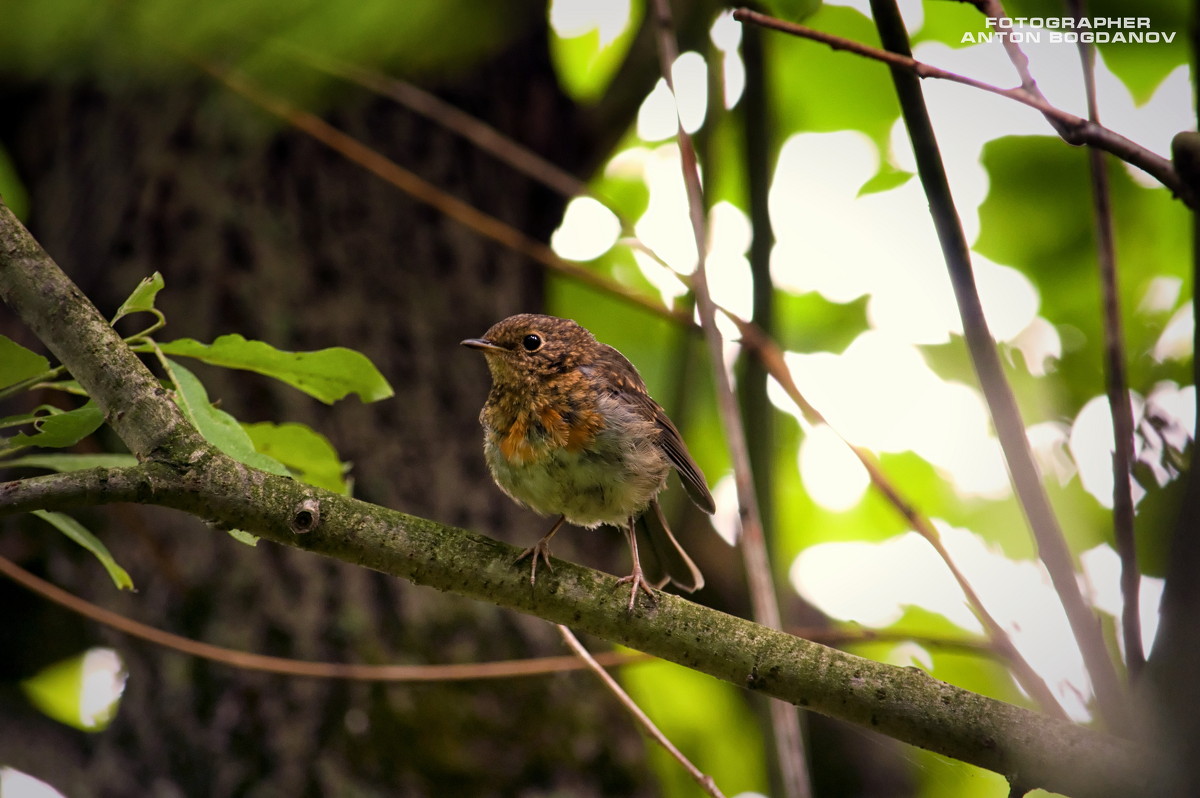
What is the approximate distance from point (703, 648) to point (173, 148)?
367 centimetres

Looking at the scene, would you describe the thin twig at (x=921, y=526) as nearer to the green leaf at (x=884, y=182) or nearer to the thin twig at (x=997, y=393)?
the thin twig at (x=997, y=393)

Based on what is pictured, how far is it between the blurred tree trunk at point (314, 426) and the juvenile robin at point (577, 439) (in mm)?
1003

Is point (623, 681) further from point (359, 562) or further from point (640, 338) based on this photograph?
point (359, 562)

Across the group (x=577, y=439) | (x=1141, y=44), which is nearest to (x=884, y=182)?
(x=1141, y=44)

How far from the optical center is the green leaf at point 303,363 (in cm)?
200

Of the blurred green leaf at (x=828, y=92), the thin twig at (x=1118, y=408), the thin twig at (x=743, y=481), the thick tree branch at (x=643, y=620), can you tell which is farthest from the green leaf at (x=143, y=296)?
the blurred green leaf at (x=828, y=92)

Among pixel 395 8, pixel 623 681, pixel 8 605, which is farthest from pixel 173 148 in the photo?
pixel 623 681

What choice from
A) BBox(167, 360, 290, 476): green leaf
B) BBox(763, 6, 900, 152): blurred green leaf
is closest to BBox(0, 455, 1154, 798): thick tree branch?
BBox(167, 360, 290, 476): green leaf

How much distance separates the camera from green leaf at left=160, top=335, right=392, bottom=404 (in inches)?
78.5

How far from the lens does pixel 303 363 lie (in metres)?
2.06

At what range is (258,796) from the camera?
3.44 metres

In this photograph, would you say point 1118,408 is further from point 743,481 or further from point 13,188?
point 13,188

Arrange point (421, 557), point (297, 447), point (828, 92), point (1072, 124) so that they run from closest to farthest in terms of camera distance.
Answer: point (1072, 124) → point (421, 557) → point (297, 447) → point (828, 92)

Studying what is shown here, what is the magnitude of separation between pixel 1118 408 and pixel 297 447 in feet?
5.29
